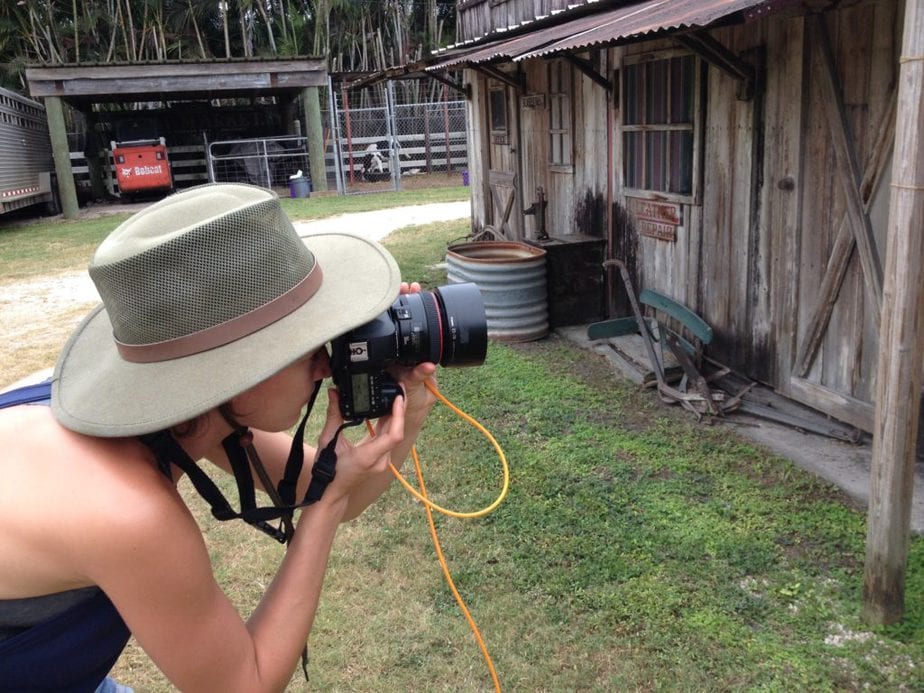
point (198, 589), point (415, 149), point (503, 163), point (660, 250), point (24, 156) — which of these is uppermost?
point (24, 156)

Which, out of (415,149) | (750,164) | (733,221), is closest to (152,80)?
(415,149)

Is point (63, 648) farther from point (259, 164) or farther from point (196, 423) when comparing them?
point (259, 164)

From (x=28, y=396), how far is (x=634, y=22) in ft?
13.5

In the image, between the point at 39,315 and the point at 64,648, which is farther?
the point at 39,315

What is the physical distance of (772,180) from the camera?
15.8 ft

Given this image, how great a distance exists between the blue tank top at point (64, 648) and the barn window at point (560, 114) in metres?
6.65

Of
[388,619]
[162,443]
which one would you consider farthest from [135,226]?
[388,619]

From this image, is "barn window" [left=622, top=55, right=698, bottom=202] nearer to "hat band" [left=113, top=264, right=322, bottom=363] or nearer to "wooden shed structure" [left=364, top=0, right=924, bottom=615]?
"wooden shed structure" [left=364, top=0, right=924, bottom=615]

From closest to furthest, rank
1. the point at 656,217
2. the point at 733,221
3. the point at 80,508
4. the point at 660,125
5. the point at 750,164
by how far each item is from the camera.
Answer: the point at 80,508
the point at 750,164
the point at 733,221
the point at 660,125
the point at 656,217

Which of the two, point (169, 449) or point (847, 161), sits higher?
point (847, 161)

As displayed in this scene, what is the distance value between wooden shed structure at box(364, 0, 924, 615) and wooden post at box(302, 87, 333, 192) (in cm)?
1148

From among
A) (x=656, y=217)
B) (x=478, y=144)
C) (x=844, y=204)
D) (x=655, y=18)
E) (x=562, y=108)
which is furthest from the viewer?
(x=478, y=144)

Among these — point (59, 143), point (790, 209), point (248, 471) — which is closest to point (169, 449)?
point (248, 471)

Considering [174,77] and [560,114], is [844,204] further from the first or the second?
[174,77]
